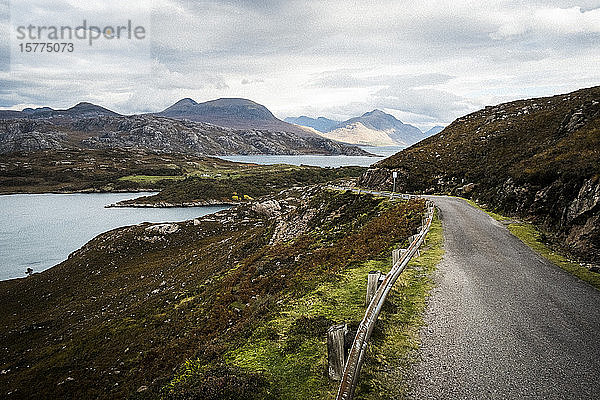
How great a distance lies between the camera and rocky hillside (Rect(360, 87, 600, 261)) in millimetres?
15927

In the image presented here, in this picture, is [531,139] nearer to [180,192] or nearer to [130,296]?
[130,296]

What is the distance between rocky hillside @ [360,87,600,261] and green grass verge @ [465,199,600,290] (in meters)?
0.75

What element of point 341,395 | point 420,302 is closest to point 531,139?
point 420,302

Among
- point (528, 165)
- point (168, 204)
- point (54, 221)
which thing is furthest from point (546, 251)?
point (168, 204)

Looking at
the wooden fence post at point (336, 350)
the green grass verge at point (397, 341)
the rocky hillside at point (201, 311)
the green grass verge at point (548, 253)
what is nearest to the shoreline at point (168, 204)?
the rocky hillside at point (201, 311)

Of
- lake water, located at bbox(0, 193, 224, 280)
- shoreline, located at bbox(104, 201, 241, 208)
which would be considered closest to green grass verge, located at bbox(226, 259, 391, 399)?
lake water, located at bbox(0, 193, 224, 280)

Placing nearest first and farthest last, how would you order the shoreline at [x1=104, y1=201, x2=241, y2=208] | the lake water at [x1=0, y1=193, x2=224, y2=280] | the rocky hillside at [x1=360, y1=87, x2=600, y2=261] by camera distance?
the rocky hillside at [x1=360, y1=87, x2=600, y2=261] < the lake water at [x1=0, y1=193, x2=224, y2=280] < the shoreline at [x1=104, y1=201, x2=241, y2=208]

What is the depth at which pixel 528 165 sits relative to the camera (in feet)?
87.2

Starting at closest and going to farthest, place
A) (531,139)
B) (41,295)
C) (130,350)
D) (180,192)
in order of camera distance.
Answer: (130,350) < (41,295) < (531,139) < (180,192)

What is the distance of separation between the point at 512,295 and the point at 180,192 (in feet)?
368

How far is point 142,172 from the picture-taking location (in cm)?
16325

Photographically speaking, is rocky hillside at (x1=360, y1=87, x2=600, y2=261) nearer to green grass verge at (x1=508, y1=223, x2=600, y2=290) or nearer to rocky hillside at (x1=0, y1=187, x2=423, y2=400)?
green grass verge at (x1=508, y1=223, x2=600, y2=290)

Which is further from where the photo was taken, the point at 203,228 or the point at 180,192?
the point at 180,192

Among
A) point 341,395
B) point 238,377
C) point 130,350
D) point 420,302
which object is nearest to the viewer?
point 341,395
